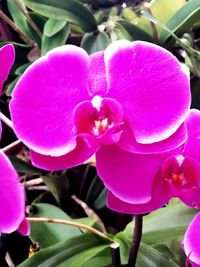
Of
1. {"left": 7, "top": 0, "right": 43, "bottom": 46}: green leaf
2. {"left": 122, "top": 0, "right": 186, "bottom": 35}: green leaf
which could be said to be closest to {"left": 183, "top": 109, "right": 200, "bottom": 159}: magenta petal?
{"left": 122, "top": 0, "right": 186, "bottom": 35}: green leaf

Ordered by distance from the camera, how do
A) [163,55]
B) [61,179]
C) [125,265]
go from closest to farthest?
[163,55], [125,265], [61,179]

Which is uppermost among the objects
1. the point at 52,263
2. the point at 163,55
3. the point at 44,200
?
the point at 163,55

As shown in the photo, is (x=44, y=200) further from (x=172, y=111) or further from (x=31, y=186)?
(x=172, y=111)

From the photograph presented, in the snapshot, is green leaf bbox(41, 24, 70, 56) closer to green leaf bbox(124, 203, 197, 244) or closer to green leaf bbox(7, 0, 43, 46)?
green leaf bbox(7, 0, 43, 46)

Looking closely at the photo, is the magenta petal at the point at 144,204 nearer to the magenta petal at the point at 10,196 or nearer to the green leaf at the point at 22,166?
the magenta petal at the point at 10,196

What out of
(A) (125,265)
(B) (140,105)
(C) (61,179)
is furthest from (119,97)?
(C) (61,179)

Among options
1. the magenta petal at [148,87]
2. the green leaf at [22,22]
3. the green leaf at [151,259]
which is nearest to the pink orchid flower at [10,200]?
the magenta petal at [148,87]
